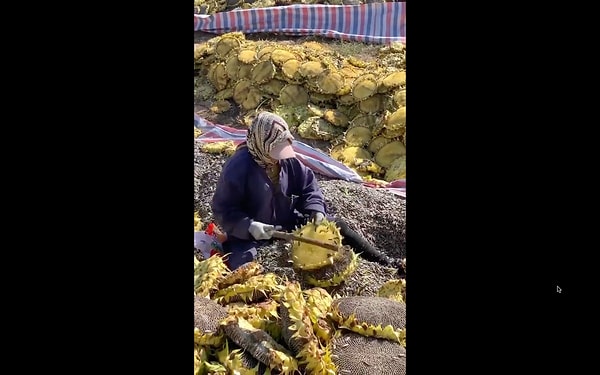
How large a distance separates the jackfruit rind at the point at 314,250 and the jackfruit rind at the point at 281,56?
2788mm

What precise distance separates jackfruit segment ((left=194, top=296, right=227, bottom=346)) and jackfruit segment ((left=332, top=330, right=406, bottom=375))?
36 cm

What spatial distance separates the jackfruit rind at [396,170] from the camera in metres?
4.16

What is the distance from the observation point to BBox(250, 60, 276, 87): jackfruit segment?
17.4ft

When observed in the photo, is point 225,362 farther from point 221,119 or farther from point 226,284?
point 221,119

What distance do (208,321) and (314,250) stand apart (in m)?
0.78

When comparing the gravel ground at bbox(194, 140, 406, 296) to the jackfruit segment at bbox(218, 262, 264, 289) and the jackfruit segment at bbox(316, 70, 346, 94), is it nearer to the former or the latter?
the jackfruit segment at bbox(218, 262, 264, 289)

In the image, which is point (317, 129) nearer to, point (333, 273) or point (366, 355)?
point (333, 273)

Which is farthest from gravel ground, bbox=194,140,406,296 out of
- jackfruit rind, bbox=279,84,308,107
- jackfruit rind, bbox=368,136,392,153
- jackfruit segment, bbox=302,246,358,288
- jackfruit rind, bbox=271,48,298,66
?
jackfruit rind, bbox=271,48,298,66

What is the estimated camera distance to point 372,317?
2.11 metres

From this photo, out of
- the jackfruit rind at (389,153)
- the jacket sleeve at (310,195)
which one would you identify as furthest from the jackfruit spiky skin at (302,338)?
the jackfruit rind at (389,153)

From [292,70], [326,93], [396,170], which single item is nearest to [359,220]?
[396,170]

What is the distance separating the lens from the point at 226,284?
238cm
